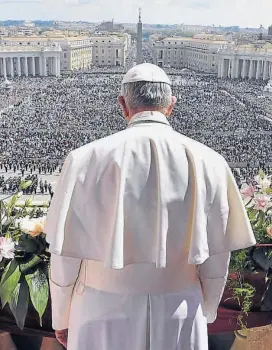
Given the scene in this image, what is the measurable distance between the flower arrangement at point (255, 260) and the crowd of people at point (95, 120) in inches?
337

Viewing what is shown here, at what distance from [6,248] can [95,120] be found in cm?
1651

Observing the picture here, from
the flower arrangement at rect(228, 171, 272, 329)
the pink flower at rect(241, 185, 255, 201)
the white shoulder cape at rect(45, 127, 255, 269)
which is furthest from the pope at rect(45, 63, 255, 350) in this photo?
the pink flower at rect(241, 185, 255, 201)

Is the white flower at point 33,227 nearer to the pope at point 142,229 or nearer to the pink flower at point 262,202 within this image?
the pope at point 142,229

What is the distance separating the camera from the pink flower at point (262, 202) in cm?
173

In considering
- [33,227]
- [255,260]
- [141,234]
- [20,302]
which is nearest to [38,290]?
[20,302]

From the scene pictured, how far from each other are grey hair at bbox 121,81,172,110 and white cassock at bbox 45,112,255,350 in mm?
26

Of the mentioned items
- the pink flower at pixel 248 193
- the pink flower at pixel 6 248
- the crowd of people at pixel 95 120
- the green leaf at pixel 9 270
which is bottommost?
the crowd of people at pixel 95 120

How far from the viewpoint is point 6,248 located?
1509mm

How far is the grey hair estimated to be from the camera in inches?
45.9

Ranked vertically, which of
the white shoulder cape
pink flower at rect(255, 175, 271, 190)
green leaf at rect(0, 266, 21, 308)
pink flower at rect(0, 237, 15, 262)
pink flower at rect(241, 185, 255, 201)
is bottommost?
green leaf at rect(0, 266, 21, 308)

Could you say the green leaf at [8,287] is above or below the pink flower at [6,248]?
below

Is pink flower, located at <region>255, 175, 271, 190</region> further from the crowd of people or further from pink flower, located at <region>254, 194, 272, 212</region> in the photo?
the crowd of people

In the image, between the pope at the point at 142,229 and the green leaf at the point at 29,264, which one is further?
the green leaf at the point at 29,264

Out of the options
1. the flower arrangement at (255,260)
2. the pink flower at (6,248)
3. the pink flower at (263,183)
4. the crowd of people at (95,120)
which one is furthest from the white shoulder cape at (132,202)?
the crowd of people at (95,120)
